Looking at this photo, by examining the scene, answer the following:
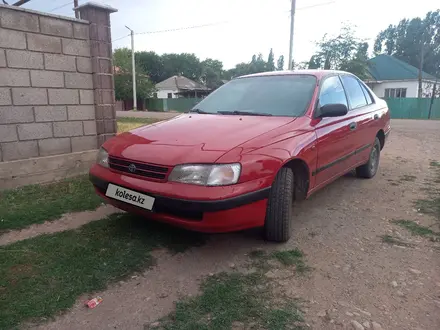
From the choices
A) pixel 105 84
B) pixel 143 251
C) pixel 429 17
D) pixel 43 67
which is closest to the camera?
pixel 143 251

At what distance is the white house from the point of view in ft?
107

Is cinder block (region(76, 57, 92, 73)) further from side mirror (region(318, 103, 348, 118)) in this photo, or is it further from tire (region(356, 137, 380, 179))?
tire (region(356, 137, 380, 179))

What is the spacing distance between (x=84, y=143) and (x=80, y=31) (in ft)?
5.36

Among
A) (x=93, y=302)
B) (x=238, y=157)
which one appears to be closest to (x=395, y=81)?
(x=238, y=157)

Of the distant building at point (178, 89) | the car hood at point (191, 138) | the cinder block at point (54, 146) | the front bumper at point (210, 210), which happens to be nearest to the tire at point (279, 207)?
the front bumper at point (210, 210)

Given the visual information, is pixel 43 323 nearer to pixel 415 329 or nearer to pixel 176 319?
pixel 176 319

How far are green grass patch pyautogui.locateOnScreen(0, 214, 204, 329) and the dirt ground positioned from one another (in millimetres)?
123

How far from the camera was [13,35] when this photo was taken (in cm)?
415

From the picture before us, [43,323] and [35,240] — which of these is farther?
[35,240]

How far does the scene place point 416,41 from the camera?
57.9m

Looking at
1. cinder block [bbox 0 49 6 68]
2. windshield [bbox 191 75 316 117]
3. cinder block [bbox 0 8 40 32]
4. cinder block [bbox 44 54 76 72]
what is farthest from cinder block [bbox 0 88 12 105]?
windshield [bbox 191 75 316 117]

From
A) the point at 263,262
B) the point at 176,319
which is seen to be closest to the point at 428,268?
the point at 263,262

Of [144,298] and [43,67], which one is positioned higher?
[43,67]

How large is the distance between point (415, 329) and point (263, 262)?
1.08m
